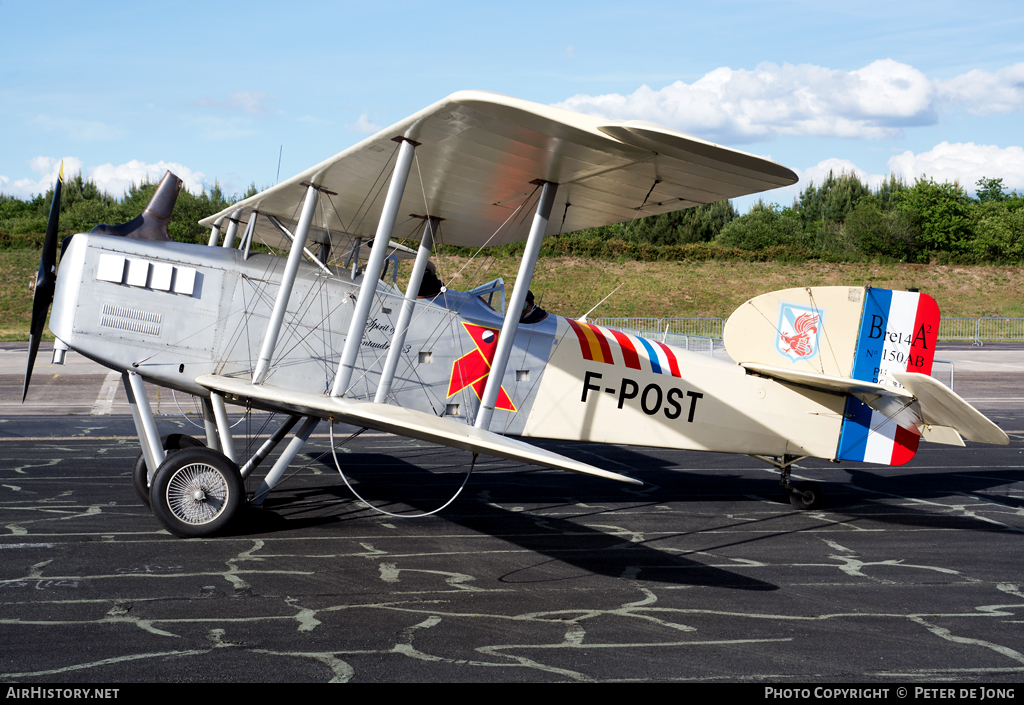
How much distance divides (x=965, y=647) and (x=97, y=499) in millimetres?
8324

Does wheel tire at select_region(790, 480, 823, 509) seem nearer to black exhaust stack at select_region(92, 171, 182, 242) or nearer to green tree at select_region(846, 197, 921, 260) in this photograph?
black exhaust stack at select_region(92, 171, 182, 242)

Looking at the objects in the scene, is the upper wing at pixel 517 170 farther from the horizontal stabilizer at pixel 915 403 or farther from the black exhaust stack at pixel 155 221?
the horizontal stabilizer at pixel 915 403

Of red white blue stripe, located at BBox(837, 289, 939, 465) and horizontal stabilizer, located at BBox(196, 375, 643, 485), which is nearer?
horizontal stabilizer, located at BBox(196, 375, 643, 485)

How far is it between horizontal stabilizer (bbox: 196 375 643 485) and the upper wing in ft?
6.37

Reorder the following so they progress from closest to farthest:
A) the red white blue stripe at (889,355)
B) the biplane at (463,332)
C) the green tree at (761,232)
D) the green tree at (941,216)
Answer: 1. the biplane at (463,332)
2. the red white blue stripe at (889,355)
3. the green tree at (761,232)
4. the green tree at (941,216)

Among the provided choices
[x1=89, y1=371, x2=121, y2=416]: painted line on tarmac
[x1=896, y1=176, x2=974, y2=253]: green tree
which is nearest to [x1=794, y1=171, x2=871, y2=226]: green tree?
[x1=896, y1=176, x2=974, y2=253]: green tree

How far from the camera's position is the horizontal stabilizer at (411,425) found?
550 cm

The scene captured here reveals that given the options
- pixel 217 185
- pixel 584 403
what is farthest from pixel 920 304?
pixel 217 185

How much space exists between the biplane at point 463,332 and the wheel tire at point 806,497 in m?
0.03

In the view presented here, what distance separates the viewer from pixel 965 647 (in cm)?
516

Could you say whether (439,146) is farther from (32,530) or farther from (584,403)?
(32,530)

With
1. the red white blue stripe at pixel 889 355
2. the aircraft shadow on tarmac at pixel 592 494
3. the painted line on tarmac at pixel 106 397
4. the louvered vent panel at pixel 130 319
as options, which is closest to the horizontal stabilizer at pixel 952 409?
the red white blue stripe at pixel 889 355

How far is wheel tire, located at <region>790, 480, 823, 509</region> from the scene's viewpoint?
9438mm

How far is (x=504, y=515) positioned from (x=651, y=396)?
6.71 ft
